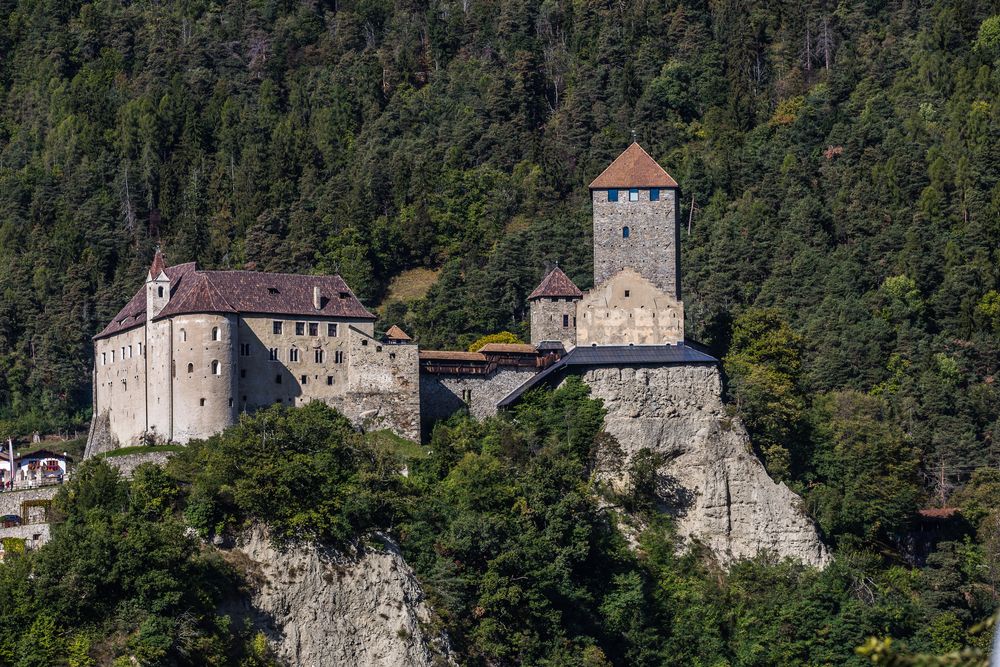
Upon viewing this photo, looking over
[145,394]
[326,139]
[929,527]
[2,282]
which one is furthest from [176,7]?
[929,527]

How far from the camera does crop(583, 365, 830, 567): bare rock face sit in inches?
2726

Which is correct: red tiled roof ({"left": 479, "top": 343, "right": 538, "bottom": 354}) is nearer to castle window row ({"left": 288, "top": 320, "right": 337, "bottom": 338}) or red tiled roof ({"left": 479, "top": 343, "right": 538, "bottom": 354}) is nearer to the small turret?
castle window row ({"left": 288, "top": 320, "right": 337, "bottom": 338})

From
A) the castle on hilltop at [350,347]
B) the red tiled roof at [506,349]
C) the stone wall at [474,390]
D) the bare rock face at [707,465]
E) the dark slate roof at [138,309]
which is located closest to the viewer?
the castle on hilltop at [350,347]

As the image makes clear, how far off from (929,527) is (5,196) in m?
71.0

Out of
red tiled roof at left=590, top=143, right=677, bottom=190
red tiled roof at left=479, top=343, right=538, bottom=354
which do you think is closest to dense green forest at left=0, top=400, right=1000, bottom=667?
red tiled roof at left=479, top=343, right=538, bottom=354

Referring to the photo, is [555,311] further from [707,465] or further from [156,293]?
[156,293]

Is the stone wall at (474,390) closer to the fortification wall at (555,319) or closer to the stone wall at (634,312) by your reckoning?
the fortification wall at (555,319)

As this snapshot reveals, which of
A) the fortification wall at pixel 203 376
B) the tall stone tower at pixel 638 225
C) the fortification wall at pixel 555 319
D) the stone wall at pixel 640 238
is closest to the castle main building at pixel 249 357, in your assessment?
the fortification wall at pixel 203 376

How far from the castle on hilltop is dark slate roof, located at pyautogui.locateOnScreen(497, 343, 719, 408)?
7 cm

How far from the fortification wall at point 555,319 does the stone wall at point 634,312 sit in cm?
456

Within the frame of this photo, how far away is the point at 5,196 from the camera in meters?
119

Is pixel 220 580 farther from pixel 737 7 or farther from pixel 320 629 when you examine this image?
pixel 737 7

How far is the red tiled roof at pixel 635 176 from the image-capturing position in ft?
235

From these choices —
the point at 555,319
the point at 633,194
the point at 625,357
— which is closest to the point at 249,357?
the point at 555,319
